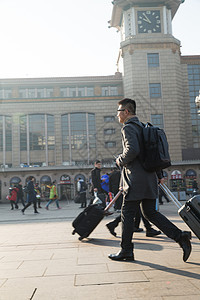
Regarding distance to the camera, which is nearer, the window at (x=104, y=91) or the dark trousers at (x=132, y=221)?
the dark trousers at (x=132, y=221)

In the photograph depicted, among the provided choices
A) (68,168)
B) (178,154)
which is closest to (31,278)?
(68,168)

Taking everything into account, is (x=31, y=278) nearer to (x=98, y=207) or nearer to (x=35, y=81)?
Answer: (x=98, y=207)

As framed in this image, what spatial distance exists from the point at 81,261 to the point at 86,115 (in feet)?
123

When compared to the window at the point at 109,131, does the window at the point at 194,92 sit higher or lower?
higher

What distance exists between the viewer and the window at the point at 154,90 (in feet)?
127

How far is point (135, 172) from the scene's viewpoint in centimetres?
355

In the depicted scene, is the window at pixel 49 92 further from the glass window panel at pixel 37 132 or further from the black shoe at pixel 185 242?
the black shoe at pixel 185 242

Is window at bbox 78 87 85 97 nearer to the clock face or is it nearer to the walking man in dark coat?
the clock face

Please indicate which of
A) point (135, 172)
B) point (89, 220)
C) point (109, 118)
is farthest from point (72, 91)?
point (135, 172)

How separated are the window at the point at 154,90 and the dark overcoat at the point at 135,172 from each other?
3648 cm

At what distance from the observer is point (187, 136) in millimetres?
41156

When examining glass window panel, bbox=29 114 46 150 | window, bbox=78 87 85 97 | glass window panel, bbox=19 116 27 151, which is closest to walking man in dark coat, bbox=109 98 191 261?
glass window panel, bbox=29 114 46 150

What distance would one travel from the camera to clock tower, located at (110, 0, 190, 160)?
38.4 metres

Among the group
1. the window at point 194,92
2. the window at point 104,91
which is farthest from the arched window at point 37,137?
the window at point 194,92
